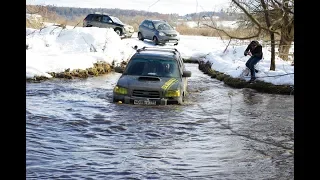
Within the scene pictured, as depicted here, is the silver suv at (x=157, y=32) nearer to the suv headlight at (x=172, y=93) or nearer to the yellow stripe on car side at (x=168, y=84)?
the yellow stripe on car side at (x=168, y=84)

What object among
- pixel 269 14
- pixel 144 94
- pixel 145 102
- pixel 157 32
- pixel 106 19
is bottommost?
pixel 145 102

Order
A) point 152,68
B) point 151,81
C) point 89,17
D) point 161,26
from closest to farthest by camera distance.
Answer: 1. point 151,81
2. point 152,68
3. point 161,26
4. point 89,17

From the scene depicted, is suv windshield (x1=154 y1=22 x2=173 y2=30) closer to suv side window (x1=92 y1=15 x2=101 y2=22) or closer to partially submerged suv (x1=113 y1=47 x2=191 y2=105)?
suv side window (x1=92 y1=15 x2=101 y2=22)

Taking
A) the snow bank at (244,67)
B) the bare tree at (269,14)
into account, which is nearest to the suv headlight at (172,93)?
the bare tree at (269,14)

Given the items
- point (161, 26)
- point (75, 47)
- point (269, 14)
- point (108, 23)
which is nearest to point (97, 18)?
point (108, 23)

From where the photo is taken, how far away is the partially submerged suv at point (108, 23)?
37.8m

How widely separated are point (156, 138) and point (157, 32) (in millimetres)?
26347

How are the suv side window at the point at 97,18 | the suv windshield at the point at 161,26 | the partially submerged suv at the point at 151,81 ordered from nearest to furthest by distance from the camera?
1. the partially submerged suv at the point at 151,81
2. the suv windshield at the point at 161,26
3. the suv side window at the point at 97,18

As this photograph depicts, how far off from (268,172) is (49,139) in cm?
441

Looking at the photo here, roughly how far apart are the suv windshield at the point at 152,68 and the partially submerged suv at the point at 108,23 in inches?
931

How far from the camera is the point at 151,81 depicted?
13281 millimetres

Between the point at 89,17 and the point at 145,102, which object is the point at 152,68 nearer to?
the point at 145,102
